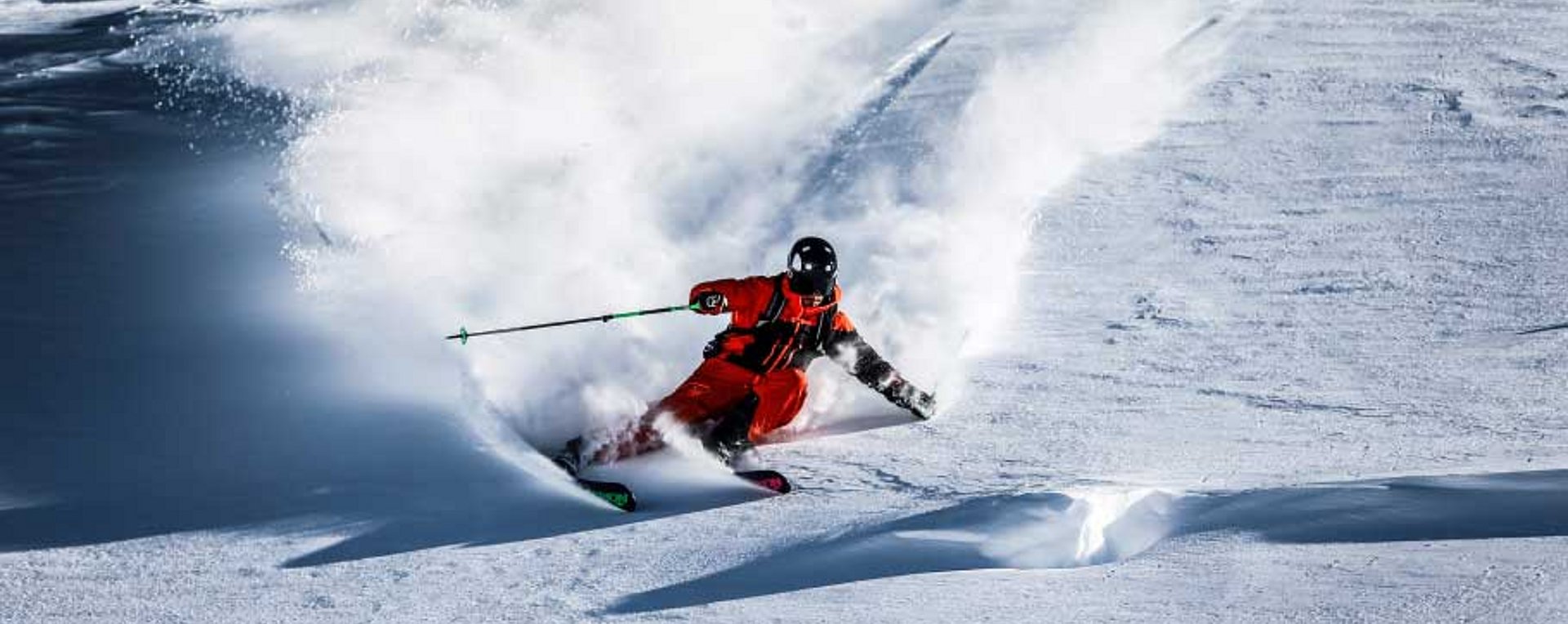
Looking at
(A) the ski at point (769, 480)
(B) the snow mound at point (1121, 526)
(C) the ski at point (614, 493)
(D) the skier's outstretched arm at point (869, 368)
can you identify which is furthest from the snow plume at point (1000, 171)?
(B) the snow mound at point (1121, 526)

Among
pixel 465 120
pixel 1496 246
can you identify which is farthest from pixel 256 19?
pixel 1496 246

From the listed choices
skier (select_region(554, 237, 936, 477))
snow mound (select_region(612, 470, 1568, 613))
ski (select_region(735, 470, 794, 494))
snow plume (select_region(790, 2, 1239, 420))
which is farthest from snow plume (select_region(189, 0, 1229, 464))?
snow mound (select_region(612, 470, 1568, 613))

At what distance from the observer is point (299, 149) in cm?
1245

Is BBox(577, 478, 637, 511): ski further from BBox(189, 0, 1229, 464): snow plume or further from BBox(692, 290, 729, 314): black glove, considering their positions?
BBox(692, 290, 729, 314): black glove

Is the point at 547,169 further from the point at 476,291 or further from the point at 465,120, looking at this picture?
the point at 476,291

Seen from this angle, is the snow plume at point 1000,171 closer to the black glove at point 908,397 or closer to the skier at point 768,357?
the black glove at point 908,397

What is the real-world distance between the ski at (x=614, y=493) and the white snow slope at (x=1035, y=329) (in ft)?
0.33

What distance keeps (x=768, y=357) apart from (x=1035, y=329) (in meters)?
2.02

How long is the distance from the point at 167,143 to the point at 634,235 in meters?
4.50

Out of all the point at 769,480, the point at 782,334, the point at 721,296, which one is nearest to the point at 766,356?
the point at 782,334

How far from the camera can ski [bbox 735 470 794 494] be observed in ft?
20.5

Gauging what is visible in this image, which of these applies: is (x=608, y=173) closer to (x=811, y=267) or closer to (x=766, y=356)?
(x=766, y=356)

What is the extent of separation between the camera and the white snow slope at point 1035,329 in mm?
5141

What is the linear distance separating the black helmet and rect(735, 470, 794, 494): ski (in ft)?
3.19
